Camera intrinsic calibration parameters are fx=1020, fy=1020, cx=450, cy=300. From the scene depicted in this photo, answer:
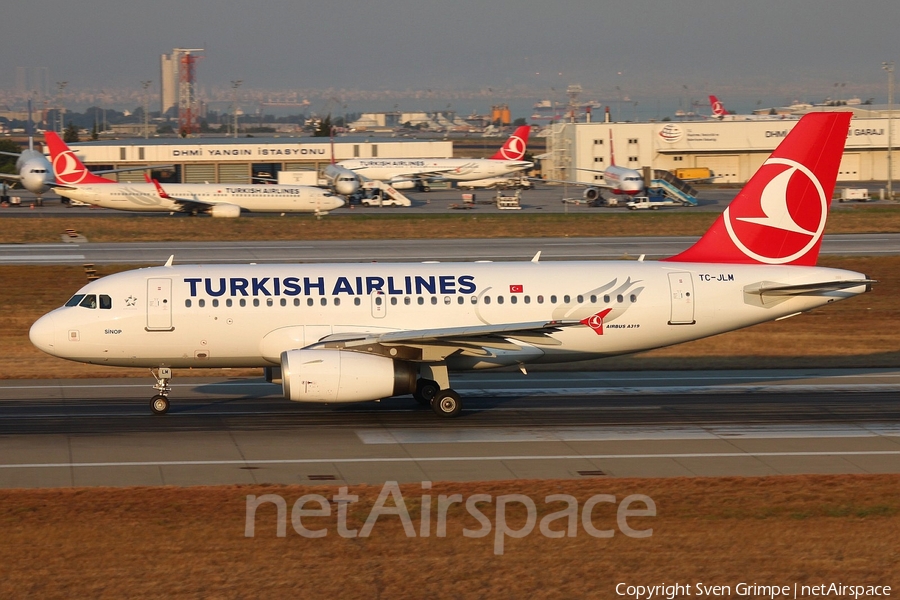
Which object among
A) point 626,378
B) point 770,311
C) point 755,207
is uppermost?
point 755,207

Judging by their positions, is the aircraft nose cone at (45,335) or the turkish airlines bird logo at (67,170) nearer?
the aircraft nose cone at (45,335)

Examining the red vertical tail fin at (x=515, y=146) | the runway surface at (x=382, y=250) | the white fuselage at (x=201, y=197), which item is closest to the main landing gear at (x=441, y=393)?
the runway surface at (x=382, y=250)

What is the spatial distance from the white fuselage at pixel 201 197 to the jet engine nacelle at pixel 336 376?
204ft

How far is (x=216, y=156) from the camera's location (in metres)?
132

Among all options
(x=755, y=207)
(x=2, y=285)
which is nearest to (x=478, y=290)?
(x=755, y=207)

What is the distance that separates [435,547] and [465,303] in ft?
39.8

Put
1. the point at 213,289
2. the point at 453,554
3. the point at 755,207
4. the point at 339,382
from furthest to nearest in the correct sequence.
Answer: the point at 755,207, the point at 213,289, the point at 339,382, the point at 453,554

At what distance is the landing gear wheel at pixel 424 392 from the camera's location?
27.4 meters

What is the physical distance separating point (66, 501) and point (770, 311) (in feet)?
62.0

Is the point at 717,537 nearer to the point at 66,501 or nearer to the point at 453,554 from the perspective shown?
the point at 453,554

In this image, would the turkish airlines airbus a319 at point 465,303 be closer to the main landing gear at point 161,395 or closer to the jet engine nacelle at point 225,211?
the main landing gear at point 161,395

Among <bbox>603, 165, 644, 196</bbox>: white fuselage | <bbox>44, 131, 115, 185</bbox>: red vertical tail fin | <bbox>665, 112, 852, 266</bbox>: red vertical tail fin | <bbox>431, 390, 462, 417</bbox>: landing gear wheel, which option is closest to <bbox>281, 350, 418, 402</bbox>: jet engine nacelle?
<bbox>431, 390, 462, 417</bbox>: landing gear wheel

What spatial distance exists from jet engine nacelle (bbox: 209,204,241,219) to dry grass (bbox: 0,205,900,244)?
8879 mm

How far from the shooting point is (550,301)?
2753 centimetres
